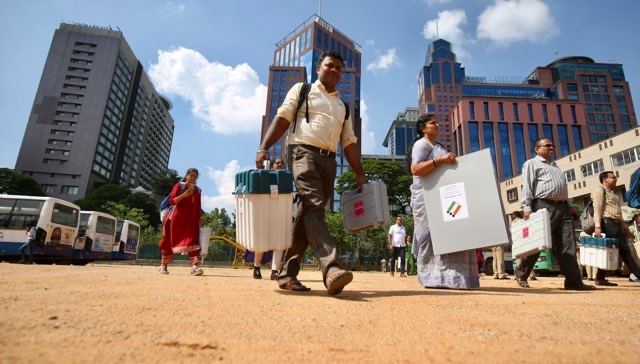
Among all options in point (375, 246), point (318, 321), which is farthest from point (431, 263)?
point (375, 246)

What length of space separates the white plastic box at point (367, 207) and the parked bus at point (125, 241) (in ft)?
71.0

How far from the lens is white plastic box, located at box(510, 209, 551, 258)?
3.76m

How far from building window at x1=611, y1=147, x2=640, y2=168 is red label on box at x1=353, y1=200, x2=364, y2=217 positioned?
1345 inches

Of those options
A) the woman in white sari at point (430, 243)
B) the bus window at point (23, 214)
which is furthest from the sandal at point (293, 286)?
the bus window at point (23, 214)

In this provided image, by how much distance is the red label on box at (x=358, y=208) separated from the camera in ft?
10.4

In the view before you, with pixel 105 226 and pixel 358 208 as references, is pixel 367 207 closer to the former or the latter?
pixel 358 208

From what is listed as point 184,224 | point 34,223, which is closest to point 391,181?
point 34,223

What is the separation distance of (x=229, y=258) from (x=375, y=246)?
12951mm

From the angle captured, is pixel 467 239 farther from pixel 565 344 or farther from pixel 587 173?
pixel 587 173

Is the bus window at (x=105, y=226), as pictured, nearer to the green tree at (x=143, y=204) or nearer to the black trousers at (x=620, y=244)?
the black trousers at (x=620, y=244)

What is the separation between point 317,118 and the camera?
9.60 feet

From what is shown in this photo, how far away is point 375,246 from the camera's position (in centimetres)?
3028

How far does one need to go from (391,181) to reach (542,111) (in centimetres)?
4677

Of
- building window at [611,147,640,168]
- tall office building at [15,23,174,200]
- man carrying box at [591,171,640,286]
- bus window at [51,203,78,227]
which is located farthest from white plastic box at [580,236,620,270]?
tall office building at [15,23,174,200]
